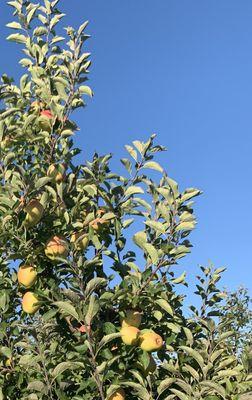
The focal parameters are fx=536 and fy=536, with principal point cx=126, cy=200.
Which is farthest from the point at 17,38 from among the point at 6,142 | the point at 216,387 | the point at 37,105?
the point at 216,387

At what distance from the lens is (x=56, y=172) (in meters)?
3.85

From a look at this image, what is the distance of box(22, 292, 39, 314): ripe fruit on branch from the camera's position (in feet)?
11.8

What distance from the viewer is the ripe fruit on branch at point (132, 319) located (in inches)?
139

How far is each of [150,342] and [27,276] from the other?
941 mm

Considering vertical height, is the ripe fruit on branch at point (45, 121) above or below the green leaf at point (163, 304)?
above

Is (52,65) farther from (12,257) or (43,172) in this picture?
(12,257)

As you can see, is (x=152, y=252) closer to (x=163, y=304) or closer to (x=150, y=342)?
(x=163, y=304)

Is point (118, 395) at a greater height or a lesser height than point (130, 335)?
lesser

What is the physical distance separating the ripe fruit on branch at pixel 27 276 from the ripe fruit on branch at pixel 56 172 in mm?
660

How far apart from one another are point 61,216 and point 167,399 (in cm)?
142

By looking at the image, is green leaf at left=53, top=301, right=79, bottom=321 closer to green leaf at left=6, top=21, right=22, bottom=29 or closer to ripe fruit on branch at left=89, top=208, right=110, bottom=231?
ripe fruit on branch at left=89, top=208, right=110, bottom=231

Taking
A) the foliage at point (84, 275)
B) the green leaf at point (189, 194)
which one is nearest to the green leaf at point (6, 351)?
the foliage at point (84, 275)

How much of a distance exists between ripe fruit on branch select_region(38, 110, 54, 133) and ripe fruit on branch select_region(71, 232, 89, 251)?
83 cm

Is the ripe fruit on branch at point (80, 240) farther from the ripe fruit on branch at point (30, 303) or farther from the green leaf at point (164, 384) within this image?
the green leaf at point (164, 384)
